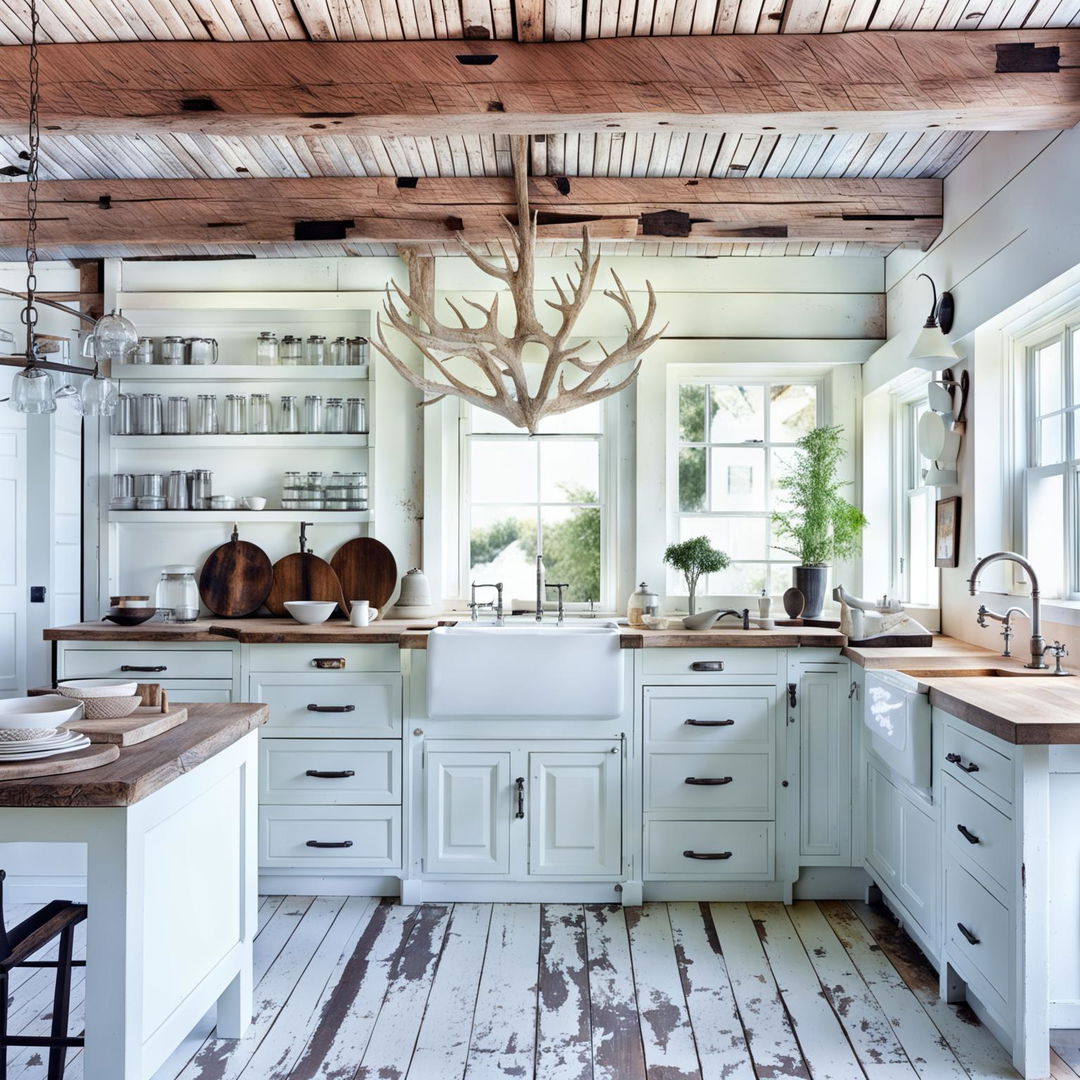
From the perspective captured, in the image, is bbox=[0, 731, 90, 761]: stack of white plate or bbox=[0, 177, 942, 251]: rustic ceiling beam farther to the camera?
bbox=[0, 177, 942, 251]: rustic ceiling beam

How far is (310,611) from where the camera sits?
3670mm

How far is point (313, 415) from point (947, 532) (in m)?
2.73

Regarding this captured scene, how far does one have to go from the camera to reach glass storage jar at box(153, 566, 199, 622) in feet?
12.5

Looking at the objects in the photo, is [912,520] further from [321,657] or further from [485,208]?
[321,657]

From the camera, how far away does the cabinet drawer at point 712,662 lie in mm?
3316

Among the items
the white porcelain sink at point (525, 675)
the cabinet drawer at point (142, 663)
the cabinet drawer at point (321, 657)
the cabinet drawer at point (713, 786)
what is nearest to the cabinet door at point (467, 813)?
the white porcelain sink at point (525, 675)

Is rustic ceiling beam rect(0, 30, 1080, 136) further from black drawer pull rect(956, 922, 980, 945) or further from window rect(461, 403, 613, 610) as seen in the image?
black drawer pull rect(956, 922, 980, 945)

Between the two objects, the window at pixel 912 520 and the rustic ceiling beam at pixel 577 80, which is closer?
the rustic ceiling beam at pixel 577 80

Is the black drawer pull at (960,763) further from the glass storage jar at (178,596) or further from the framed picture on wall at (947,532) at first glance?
the glass storage jar at (178,596)

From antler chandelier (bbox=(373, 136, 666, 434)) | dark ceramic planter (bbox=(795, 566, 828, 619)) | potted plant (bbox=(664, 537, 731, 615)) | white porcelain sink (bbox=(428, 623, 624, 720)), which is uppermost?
antler chandelier (bbox=(373, 136, 666, 434))

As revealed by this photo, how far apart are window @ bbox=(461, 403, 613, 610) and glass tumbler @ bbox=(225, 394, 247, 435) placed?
101cm

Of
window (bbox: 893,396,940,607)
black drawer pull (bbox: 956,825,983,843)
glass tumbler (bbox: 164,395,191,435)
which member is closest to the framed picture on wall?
window (bbox: 893,396,940,607)

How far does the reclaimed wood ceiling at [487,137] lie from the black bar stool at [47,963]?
7.00ft

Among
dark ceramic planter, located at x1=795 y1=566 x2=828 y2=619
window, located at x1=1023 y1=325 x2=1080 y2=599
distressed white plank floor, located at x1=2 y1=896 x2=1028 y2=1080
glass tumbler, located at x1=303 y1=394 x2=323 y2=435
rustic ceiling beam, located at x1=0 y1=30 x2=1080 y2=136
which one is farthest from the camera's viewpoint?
glass tumbler, located at x1=303 y1=394 x2=323 y2=435
